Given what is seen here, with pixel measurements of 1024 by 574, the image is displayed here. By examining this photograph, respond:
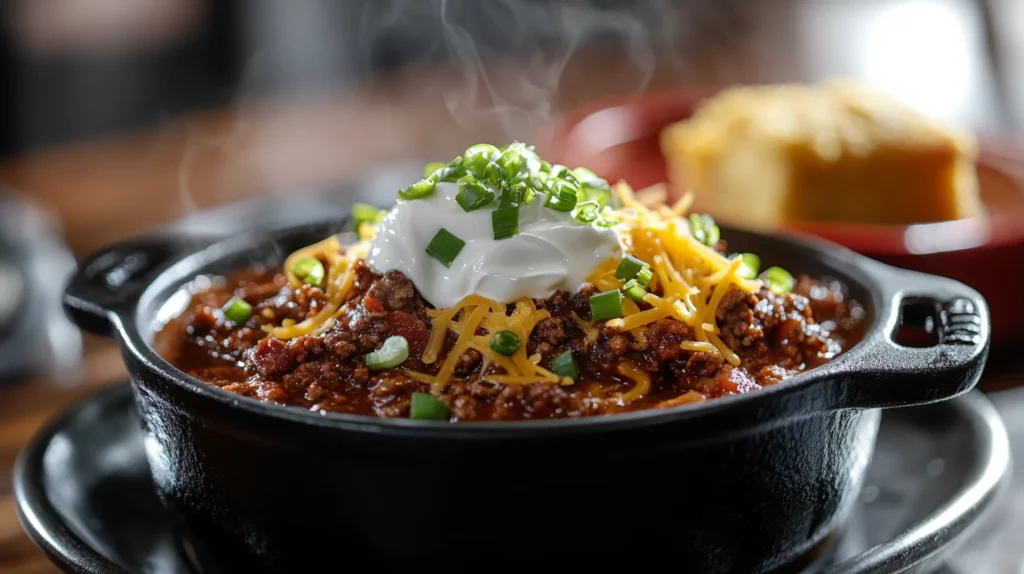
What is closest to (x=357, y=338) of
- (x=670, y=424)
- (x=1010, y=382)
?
(x=670, y=424)

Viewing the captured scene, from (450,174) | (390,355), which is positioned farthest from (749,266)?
(390,355)

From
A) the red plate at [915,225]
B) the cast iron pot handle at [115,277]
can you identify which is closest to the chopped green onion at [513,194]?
the cast iron pot handle at [115,277]

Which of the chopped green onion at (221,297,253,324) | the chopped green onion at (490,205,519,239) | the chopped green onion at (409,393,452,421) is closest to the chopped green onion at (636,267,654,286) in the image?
the chopped green onion at (490,205,519,239)

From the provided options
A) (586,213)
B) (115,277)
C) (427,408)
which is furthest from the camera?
(115,277)

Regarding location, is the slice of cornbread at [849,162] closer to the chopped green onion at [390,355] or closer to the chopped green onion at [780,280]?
the chopped green onion at [780,280]

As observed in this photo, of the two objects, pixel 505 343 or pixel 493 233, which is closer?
pixel 505 343

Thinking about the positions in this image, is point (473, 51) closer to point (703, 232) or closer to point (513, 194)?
point (703, 232)
